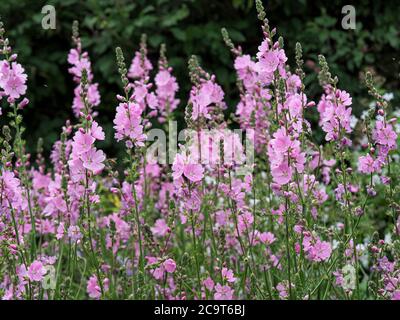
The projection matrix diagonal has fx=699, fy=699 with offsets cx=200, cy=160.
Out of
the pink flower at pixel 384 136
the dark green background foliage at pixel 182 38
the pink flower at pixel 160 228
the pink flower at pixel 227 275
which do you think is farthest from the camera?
the dark green background foliage at pixel 182 38

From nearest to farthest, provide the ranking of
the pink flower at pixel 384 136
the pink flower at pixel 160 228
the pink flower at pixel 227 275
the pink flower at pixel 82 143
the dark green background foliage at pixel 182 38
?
the pink flower at pixel 82 143 < the pink flower at pixel 384 136 < the pink flower at pixel 227 275 < the pink flower at pixel 160 228 < the dark green background foliage at pixel 182 38

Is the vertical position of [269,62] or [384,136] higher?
[269,62]

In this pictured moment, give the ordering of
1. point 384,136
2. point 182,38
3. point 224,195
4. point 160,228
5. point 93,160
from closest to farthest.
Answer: point 93,160
point 384,136
point 224,195
point 160,228
point 182,38

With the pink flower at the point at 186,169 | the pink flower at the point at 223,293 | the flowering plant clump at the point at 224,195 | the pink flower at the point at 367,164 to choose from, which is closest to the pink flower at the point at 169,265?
the flowering plant clump at the point at 224,195

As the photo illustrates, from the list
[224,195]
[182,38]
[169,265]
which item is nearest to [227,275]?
[169,265]

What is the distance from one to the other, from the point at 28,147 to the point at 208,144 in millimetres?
3124

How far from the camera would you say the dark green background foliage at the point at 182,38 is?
5543 millimetres

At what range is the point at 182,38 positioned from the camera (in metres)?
5.45

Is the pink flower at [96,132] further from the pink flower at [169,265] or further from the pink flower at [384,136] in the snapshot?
the pink flower at [384,136]

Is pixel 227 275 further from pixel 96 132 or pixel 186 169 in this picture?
pixel 96 132

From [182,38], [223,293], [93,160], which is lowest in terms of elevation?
[223,293]

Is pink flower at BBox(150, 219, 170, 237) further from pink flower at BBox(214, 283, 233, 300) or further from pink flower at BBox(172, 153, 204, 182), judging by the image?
pink flower at BBox(172, 153, 204, 182)

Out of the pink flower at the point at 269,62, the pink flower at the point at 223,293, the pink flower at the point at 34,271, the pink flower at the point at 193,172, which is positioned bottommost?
the pink flower at the point at 223,293
